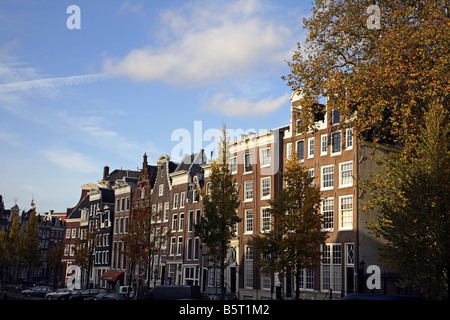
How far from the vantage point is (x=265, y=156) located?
5522cm

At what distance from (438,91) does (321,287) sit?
2042 centimetres

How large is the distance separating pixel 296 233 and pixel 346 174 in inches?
302

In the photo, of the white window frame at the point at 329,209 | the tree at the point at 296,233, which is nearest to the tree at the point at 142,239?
the white window frame at the point at 329,209

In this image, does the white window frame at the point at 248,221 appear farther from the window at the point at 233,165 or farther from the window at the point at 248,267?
the window at the point at 233,165

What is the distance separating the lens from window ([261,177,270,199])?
54.2 meters

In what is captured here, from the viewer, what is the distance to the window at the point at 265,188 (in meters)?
54.2

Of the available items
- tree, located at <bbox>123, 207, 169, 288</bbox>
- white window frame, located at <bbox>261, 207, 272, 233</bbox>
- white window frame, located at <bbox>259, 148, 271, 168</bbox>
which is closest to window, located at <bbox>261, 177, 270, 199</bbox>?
white window frame, located at <bbox>261, 207, 272, 233</bbox>

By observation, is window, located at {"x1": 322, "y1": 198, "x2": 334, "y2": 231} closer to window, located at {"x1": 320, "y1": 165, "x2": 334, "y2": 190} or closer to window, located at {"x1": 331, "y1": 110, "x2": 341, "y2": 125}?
window, located at {"x1": 320, "y1": 165, "x2": 334, "y2": 190}

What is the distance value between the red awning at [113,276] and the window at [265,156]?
115 ft

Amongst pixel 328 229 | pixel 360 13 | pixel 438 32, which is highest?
pixel 360 13

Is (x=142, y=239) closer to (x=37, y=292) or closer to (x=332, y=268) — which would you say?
(x=37, y=292)
